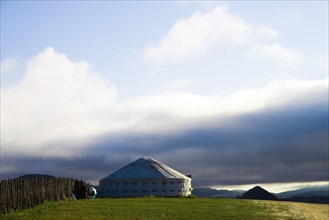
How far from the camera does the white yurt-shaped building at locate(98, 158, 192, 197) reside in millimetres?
56156

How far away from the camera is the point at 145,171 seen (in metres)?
58.4

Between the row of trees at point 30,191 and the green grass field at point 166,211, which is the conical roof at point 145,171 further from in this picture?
the green grass field at point 166,211

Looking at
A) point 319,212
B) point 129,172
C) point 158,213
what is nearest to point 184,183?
point 129,172

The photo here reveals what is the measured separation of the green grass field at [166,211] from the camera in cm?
2856

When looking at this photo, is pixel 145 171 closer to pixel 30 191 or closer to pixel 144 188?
pixel 144 188

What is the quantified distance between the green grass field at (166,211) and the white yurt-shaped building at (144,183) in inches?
743

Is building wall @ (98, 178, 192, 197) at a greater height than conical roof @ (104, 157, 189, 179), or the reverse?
conical roof @ (104, 157, 189, 179)

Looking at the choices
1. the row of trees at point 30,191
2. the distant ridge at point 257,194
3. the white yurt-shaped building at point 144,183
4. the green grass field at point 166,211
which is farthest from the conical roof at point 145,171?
the distant ridge at point 257,194

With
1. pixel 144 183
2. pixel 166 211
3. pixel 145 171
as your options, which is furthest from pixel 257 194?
pixel 166 211

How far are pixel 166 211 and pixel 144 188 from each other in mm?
25058

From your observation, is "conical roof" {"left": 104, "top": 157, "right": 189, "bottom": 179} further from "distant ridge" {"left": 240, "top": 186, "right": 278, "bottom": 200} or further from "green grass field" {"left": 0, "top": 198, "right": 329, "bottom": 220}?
"distant ridge" {"left": 240, "top": 186, "right": 278, "bottom": 200}

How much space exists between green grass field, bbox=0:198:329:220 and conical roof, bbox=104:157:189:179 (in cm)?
2003

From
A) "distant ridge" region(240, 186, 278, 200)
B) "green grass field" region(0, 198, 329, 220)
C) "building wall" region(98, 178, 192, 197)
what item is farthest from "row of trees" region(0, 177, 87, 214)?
"distant ridge" region(240, 186, 278, 200)

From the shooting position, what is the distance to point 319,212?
1448 inches
